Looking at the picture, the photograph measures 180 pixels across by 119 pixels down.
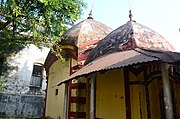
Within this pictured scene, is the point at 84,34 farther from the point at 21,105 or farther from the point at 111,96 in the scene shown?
the point at 21,105

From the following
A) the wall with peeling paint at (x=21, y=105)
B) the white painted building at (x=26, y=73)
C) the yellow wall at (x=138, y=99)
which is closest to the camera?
the yellow wall at (x=138, y=99)

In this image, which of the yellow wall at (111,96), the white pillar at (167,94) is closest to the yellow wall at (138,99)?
the yellow wall at (111,96)

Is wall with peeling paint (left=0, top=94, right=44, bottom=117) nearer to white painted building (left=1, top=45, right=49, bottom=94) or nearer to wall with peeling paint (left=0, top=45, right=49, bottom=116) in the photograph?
wall with peeling paint (left=0, top=45, right=49, bottom=116)

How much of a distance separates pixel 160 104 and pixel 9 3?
24.7 feet

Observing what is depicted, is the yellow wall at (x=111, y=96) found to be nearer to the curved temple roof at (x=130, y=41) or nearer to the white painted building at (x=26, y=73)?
the curved temple roof at (x=130, y=41)

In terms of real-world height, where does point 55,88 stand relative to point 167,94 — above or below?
above

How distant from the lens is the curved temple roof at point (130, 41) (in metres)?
8.30

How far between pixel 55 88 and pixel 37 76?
6.93 m

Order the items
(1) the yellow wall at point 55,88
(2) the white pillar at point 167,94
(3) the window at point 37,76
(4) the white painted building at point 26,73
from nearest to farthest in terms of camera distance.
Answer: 1. (2) the white pillar at point 167,94
2. (1) the yellow wall at point 55,88
3. (4) the white painted building at point 26,73
4. (3) the window at point 37,76

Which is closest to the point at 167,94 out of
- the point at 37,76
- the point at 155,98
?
the point at 155,98

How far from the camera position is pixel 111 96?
8383 millimetres

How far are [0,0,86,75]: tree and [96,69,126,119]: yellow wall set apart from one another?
3.28 metres

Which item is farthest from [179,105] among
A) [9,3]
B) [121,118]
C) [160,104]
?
[9,3]

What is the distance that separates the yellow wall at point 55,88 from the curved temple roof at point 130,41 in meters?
2.47
